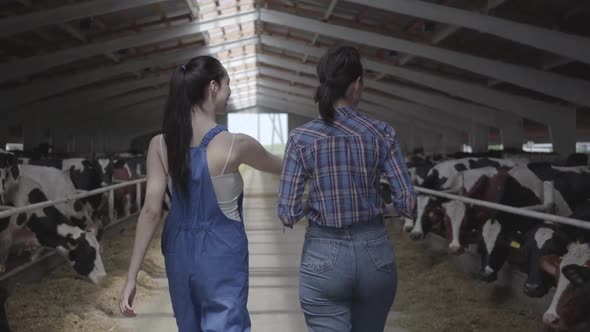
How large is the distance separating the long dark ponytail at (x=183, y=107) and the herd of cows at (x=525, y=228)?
2.10 meters

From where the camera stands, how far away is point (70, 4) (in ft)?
40.6

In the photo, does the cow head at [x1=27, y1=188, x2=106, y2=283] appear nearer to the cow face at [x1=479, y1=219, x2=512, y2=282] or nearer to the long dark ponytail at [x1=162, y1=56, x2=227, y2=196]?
the cow face at [x1=479, y1=219, x2=512, y2=282]

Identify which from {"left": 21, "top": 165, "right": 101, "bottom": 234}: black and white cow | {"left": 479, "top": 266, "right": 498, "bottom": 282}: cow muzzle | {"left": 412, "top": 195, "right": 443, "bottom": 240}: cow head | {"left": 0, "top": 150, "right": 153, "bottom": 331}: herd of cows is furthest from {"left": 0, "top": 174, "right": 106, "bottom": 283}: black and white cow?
{"left": 412, "top": 195, "right": 443, "bottom": 240}: cow head

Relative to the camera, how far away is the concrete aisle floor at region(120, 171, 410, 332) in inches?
209

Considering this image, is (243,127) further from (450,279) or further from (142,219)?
(142,219)

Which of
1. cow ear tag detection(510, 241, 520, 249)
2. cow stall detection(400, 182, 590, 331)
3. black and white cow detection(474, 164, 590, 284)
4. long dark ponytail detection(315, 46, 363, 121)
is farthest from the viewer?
cow ear tag detection(510, 241, 520, 249)

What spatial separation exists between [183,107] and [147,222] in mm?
458

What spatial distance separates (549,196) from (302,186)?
4863 millimetres

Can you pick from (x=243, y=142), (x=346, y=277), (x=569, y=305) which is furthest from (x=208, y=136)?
(x=569, y=305)

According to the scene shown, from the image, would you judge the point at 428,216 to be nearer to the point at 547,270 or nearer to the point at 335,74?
the point at 547,270

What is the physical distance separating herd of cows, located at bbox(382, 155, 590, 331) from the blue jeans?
1.38m

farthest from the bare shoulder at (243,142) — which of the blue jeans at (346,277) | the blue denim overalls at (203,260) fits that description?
the blue jeans at (346,277)

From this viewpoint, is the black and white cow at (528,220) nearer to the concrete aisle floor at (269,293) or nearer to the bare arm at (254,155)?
the concrete aisle floor at (269,293)

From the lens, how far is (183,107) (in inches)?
97.3
